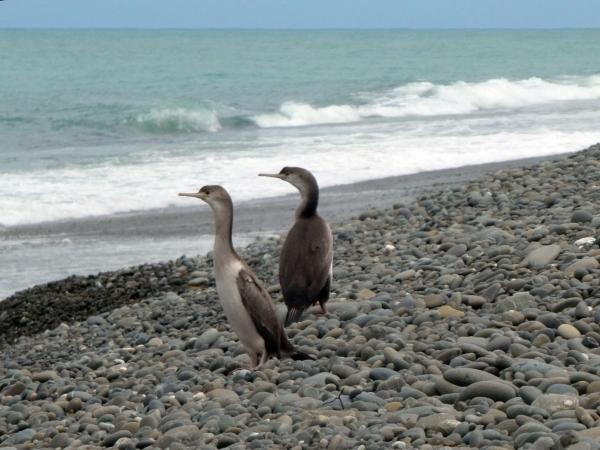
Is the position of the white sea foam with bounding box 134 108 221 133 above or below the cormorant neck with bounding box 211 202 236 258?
above

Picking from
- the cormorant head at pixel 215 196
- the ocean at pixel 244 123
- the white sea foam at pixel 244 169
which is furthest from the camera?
the ocean at pixel 244 123

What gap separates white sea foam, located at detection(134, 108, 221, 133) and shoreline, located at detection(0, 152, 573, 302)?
13.1 m

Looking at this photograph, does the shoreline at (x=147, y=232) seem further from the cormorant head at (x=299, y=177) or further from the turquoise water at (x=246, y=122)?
the cormorant head at (x=299, y=177)

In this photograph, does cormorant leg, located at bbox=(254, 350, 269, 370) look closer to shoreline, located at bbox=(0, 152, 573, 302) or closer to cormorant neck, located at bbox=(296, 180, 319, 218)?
cormorant neck, located at bbox=(296, 180, 319, 218)

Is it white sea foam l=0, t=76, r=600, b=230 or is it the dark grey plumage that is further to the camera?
white sea foam l=0, t=76, r=600, b=230

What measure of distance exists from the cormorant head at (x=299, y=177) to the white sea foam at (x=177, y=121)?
20864mm

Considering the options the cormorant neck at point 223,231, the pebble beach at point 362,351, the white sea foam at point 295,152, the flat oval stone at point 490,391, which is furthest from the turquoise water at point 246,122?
the flat oval stone at point 490,391

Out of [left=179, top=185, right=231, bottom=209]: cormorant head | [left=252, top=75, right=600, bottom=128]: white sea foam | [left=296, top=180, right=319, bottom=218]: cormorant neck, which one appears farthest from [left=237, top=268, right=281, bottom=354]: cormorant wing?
[left=252, top=75, right=600, bottom=128]: white sea foam

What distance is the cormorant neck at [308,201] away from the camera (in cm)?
754

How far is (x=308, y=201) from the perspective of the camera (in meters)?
7.57

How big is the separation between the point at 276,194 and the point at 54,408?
31.8ft

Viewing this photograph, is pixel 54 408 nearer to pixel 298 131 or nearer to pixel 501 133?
pixel 501 133

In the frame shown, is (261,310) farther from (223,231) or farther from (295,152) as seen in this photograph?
(295,152)

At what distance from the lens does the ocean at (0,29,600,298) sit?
17.1 metres
